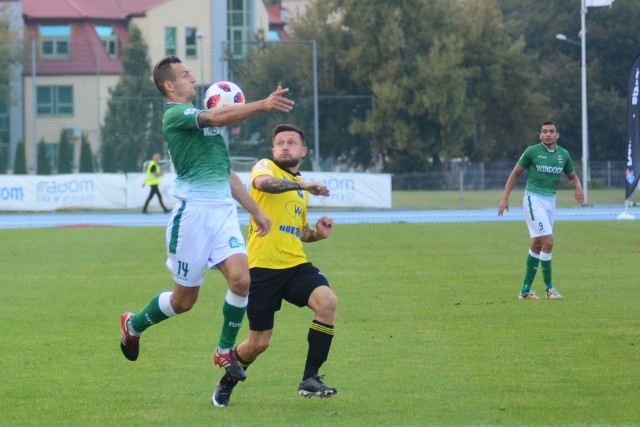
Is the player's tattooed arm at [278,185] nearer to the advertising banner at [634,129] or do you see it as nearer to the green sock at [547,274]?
the green sock at [547,274]

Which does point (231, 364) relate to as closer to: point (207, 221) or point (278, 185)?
point (207, 221)

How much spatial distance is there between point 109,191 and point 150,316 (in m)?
32.7

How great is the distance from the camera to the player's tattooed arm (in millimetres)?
7422

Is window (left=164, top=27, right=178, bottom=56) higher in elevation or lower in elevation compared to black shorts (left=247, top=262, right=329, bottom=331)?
higher

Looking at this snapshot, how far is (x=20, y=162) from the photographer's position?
4188cm

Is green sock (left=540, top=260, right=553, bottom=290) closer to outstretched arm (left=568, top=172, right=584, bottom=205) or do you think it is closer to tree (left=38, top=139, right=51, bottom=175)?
outstretched arm (left=568, top=172, right=584, bottom=205)

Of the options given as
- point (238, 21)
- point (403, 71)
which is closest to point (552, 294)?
point (403, 71)

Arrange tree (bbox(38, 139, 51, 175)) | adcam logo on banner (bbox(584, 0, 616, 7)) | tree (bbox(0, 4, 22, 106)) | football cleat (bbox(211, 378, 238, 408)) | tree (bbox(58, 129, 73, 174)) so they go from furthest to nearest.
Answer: tree (bbox(58, 129, 73, 174)) < tree (bbox(38, 139, 51, 175)) < tree (bbox(0, 4, 22, 106)) < adcam logo on banner (bbox(584, 0, 616, 7)) < football cleat (bbox(211, 378, 238, 408))

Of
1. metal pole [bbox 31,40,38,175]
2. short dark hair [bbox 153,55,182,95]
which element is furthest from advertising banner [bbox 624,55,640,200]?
metal pole [bbox 31,40,38,175]

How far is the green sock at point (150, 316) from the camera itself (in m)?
7.75

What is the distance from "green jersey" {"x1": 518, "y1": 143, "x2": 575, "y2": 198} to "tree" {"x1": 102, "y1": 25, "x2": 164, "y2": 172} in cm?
2894

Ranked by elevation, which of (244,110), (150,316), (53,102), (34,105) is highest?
(53,102)

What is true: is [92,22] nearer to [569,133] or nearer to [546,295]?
[569,133]

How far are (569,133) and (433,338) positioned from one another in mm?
64880
